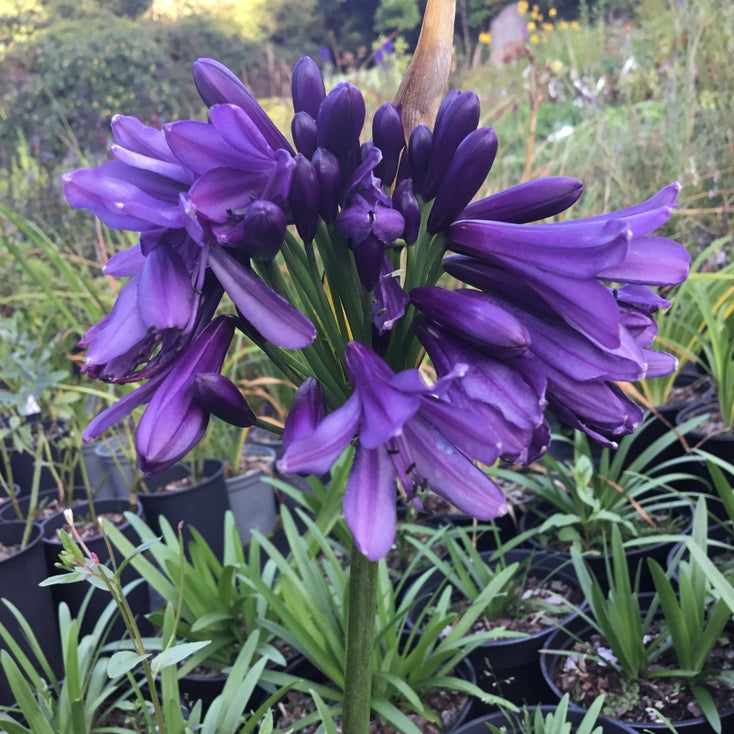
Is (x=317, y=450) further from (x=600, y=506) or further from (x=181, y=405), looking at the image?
(x=600, y=506)

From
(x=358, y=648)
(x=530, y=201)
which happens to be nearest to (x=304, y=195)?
(x=530, y=201)

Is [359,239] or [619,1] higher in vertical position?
[619,1]

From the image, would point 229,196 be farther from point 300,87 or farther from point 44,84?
point 44,84

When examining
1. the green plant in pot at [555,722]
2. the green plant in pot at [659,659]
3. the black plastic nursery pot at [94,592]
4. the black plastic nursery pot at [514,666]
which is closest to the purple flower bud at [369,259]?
the green plant in pot at [555,722]

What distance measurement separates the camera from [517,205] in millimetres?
791

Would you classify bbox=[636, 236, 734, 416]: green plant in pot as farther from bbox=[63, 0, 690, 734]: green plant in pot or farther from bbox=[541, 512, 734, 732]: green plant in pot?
bbox=[63, 0, 690, 734]: green plant in pot

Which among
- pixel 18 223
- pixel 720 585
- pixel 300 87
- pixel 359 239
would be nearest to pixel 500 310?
pixel 359 239

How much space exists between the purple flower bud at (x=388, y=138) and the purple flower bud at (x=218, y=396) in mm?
326

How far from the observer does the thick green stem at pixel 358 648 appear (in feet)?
2.82

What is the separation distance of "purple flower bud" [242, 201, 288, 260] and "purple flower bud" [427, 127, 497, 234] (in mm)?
199

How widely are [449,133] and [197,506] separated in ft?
6.84

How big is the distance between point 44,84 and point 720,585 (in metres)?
13.6

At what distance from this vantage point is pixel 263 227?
26.6 inches

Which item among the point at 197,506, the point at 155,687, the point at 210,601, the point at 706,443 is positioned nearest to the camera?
the point at 155,687
